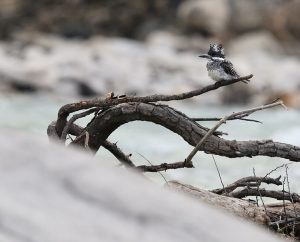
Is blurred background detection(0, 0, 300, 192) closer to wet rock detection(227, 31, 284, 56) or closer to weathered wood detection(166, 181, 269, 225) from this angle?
wet rock detection(227, 31, 284, 56)

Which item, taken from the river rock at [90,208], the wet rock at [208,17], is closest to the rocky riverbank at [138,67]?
the wet rock at [208,17]

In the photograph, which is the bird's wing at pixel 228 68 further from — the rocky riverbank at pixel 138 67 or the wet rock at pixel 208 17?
the wet rock at pixel 208 17

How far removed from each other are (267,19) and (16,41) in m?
6.61

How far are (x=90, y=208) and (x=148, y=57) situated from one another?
61.9ft

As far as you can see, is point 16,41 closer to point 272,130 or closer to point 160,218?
point 272,130

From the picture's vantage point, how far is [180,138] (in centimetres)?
1237

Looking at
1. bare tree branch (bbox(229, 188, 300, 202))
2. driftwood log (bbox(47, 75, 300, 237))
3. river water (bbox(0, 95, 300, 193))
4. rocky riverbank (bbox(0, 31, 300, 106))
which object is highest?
rocky riverbank (bbox(0, 31, 300, 106))

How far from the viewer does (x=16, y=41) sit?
22031 millimetres

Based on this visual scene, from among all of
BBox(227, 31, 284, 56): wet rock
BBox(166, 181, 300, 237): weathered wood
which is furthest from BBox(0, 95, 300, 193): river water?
BBox(227, 31, 284, 56): wet rock

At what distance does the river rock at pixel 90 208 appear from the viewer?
187cm

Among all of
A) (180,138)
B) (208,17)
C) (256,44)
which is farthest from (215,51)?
(208,17)

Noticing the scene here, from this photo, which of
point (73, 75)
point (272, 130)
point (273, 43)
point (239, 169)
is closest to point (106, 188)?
point (239, 169)

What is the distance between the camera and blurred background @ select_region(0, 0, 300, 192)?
546 inches

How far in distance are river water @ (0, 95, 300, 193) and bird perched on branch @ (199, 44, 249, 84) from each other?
1.89 m
